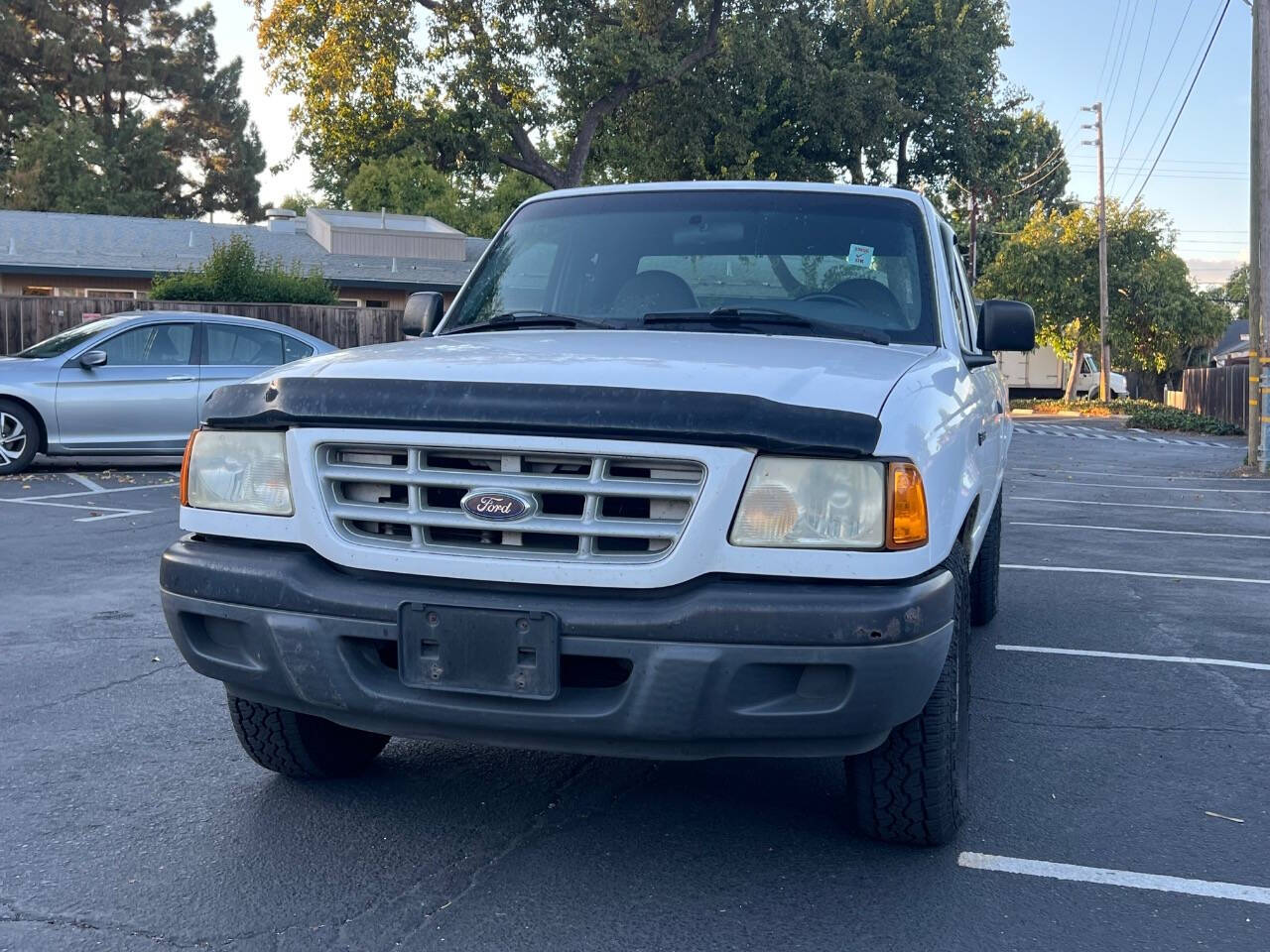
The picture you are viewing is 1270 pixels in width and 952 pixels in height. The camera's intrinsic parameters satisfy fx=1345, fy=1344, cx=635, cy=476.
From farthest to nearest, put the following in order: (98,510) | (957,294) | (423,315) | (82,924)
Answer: (98,510)
(957,294)
(423,315)
(82,924)

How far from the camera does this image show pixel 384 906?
10.4 ft

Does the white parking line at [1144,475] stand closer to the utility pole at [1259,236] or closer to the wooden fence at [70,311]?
the utility pole at [1259,236]

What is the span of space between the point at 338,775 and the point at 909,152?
40.3 meters

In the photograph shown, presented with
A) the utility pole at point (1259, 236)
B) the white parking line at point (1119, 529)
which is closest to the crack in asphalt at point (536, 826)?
the white parking line at point (1119, 529)

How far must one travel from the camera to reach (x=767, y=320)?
4.18m

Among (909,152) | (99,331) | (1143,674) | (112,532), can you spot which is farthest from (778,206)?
(909,152)

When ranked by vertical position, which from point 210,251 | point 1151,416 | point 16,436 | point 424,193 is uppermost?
point 424,193

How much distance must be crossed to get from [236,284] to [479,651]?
2238 centimetres

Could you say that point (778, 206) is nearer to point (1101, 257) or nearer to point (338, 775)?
point (338, 775)

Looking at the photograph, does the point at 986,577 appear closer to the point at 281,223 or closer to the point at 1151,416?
the point at 1151,416

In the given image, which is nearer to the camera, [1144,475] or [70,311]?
[1144,475]

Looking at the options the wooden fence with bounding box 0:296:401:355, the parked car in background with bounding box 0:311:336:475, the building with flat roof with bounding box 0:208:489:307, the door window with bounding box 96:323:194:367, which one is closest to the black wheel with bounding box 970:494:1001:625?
the parked car in background with bounding box 0:311:336:475

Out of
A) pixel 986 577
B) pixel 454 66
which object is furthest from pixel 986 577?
pixel 454 66

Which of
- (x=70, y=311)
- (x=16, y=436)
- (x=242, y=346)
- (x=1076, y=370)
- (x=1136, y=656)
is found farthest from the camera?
(x=1076, y=370)
